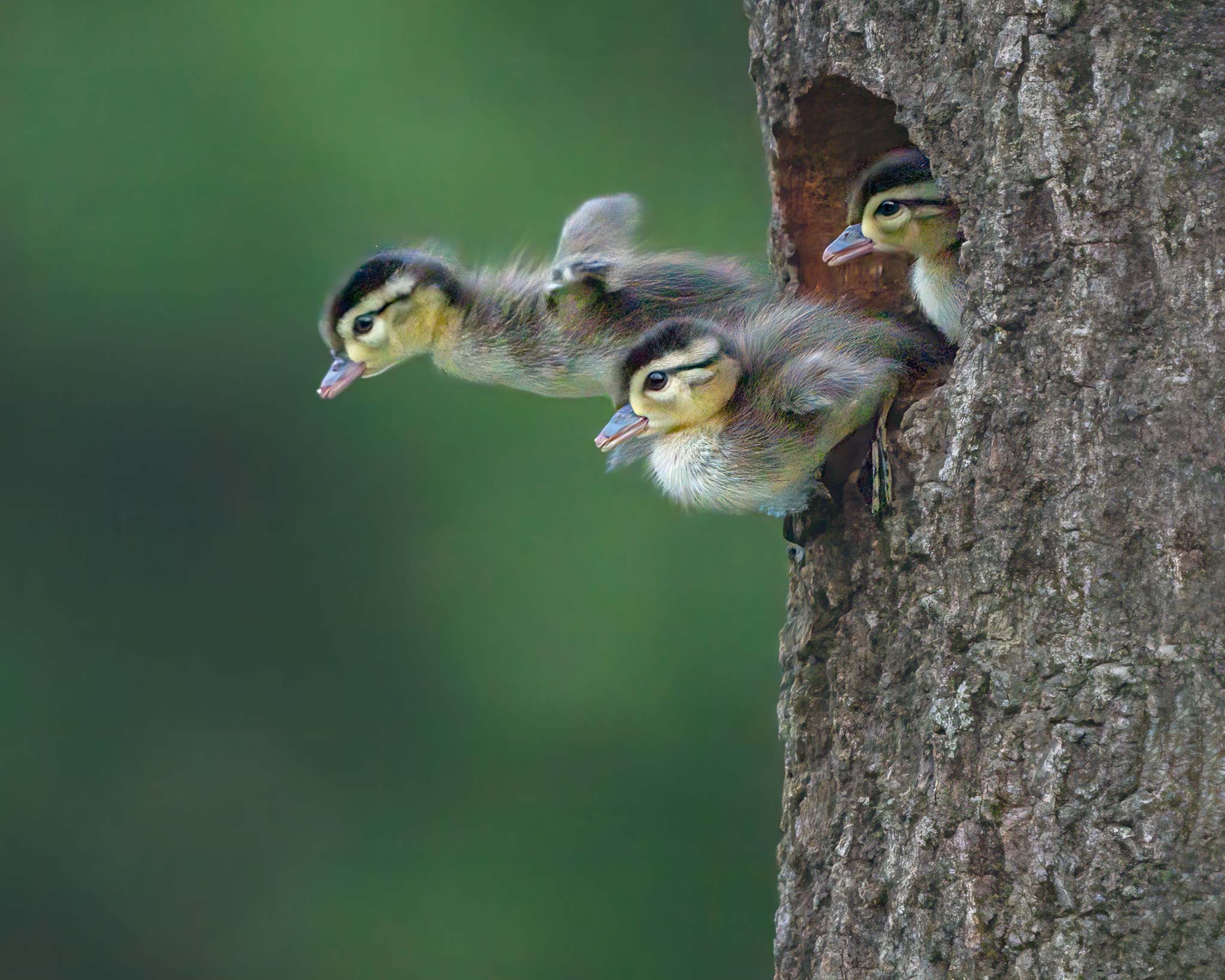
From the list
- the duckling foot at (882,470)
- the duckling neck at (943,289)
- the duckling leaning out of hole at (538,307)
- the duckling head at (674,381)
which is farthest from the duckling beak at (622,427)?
the duckling neck at (943,289)

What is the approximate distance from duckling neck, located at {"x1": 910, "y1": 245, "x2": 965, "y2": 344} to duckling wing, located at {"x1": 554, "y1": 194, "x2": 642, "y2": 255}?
0.43 metres

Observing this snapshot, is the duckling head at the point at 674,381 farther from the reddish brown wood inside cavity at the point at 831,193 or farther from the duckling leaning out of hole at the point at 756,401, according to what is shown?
the reddish brown wood inside cavity at the point at 831,193

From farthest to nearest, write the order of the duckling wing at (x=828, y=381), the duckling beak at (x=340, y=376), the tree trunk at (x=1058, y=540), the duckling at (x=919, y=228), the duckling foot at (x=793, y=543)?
the duckling beak at (x=340, y=376) < the duckling foot at (x=793, y=543) < the duckling at (x=919, y=228) < the duckling wing at (x=828, y=381) < the tree trunk at (x=1058, y=540)

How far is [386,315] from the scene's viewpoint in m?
1.84

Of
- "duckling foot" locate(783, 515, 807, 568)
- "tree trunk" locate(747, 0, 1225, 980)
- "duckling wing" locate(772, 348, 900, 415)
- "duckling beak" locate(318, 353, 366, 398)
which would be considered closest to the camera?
"tree trunk" locate(747, 0, 1225, 980)

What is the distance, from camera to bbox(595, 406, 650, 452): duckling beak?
5.04 ft

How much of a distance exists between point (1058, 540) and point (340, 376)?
1.01 m

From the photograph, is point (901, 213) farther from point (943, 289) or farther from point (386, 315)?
point (386, 315)

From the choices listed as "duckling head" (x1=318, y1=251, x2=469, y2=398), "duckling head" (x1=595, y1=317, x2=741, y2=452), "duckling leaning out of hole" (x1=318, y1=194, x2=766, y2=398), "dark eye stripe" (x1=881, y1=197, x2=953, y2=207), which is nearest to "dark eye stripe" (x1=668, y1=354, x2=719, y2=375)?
"duckling head" (x1=595, y1=317, x2=741, y2=452)

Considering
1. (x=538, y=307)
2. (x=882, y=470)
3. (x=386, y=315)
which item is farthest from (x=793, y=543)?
(x=386, y=315)

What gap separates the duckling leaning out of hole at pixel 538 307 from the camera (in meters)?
1.77

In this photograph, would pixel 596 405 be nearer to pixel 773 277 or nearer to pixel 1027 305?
pixel 773 277

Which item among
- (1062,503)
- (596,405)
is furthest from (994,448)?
(596,405)

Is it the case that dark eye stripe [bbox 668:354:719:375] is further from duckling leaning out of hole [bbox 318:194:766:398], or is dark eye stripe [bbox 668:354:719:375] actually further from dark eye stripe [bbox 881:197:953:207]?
dark eye stripe [bbox 881:197:953:207]
